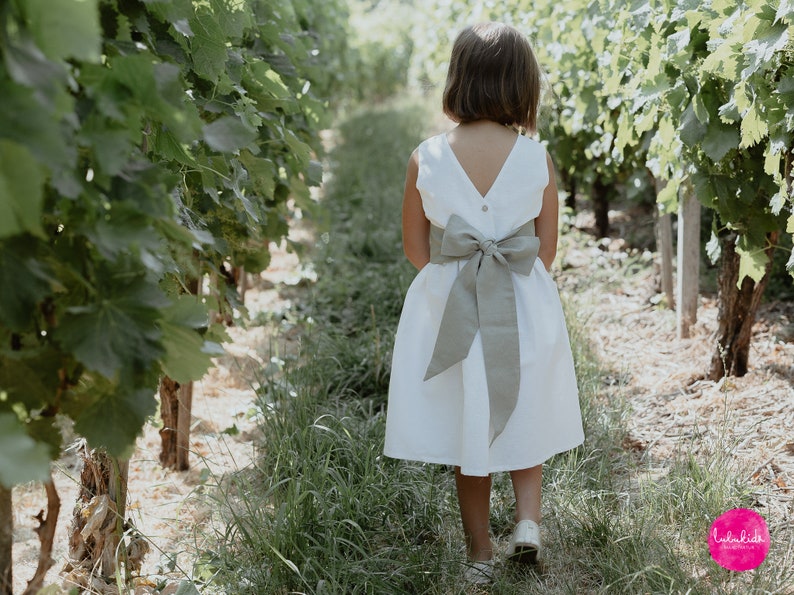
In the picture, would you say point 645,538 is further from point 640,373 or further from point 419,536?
point 640,373

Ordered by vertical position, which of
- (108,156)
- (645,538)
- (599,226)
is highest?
(599,226)

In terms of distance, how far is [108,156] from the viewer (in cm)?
138

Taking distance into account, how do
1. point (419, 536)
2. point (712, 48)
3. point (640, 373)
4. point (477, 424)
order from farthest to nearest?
1. point (640, 373)
2. point (712, 48)
3. point (419, 536)
4. point (477, 424)

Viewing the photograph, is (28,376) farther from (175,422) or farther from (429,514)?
(175,422)

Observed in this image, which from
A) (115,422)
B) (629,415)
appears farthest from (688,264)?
(115,422)

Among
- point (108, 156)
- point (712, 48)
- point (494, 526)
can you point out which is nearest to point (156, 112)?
point (108, 156)

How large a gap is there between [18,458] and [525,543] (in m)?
1.53

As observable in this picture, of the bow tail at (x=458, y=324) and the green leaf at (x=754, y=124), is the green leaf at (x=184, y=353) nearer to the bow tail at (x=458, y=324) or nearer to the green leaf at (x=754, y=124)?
the bow tail at (x=458, y=324)

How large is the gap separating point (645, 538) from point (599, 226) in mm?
4549

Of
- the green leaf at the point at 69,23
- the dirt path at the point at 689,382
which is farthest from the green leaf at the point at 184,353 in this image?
the dirt path at the point at 689,382

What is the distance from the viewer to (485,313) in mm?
2443

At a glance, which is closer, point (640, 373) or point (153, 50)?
point (153, 50)

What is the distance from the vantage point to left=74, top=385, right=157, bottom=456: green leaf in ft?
4.97

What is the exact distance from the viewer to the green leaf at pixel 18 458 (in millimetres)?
1151
